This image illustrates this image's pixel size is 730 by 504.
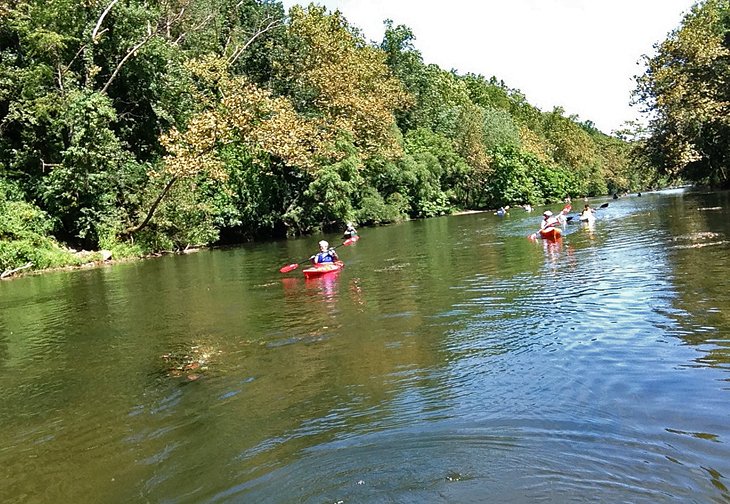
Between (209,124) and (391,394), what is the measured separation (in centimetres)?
2703

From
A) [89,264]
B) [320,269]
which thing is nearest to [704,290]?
[320,269]

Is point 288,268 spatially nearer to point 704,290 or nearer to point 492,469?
point 704,290

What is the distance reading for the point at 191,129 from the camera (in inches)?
1229

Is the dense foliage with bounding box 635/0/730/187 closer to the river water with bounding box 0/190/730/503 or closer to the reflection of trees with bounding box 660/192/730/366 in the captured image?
the reflection of trees with bounding box 660/192/730/366

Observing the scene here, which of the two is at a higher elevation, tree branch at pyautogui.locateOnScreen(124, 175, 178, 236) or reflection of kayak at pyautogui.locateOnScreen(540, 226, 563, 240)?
tree branch at pyautogui.locateOnScreen(124, 175, 178, 236)

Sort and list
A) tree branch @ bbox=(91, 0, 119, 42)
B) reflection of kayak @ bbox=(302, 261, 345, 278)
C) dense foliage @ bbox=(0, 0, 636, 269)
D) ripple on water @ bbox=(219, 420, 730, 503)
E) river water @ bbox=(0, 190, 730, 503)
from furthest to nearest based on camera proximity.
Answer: tree branch @ bbox=(91, 0, 119, 42)
dense foliage @ bbox=(0, 0, 636, 269)
reflection of kayak @ bbox=(302, 261, 345, 278)
river water @ bbox=(0, 190, 730, 503)
ripple on water @ bbox=(219, 420, 730, 503)

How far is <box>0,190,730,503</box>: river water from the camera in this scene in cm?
497

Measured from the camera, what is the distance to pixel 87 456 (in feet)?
19.9

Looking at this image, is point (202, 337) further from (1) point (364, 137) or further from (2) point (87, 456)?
(1) point (364, 137)

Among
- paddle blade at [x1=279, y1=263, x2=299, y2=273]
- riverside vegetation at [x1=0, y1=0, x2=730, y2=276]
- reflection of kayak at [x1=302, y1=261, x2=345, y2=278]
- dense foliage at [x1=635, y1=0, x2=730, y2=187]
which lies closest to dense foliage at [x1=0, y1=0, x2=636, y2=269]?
riverside vegetation at [x1=0, y1=0, x2=730, y2=276]

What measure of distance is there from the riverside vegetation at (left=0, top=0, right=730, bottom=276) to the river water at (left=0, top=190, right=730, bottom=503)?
1856 cm

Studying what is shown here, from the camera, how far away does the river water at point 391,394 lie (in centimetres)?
497

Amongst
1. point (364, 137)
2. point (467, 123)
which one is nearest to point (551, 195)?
point (467, 123)

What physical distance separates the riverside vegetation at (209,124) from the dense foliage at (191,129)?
11cm
